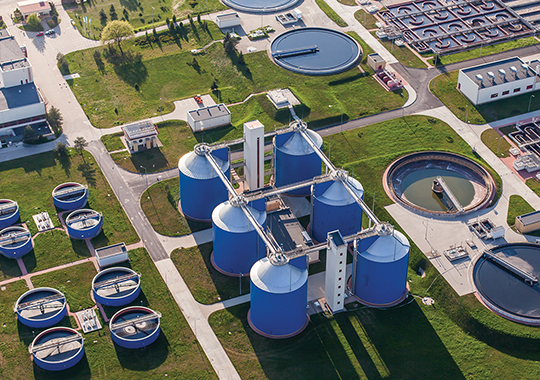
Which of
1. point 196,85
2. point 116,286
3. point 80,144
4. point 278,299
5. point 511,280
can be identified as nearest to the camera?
point 278,299

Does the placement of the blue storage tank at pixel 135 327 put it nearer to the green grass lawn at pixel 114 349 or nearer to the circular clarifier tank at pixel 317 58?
the green grass lawn at pixel 114 349

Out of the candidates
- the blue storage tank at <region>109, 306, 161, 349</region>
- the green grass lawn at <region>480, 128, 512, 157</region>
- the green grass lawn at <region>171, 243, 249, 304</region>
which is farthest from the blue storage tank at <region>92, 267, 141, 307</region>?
the green grass lawn at <region>480, 128, 512, 157</region>

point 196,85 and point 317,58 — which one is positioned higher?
point 317,58

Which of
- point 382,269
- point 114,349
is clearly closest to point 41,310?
point 114,349

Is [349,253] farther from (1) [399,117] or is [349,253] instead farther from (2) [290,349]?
A: (1) [399,117]

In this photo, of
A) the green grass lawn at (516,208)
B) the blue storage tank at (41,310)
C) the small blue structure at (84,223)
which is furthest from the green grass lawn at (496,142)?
the blue storage tank at (41,310)

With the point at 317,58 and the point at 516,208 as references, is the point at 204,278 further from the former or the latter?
the point at 317,58
